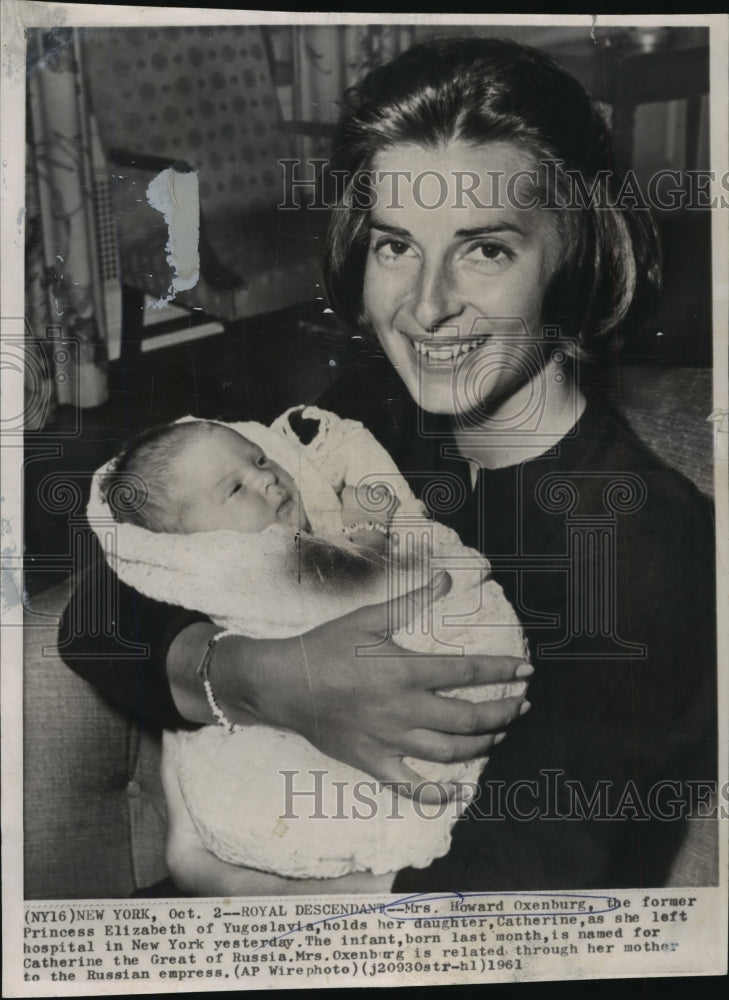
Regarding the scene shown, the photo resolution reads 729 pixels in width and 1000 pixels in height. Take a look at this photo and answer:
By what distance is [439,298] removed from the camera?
48.8 inches

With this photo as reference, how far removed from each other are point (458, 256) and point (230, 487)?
0.47 metres

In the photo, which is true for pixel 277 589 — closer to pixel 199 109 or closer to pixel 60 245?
pixel 60 245

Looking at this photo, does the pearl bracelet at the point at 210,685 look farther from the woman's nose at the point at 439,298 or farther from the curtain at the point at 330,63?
the curtain at the point at 330,63

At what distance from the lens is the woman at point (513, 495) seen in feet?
4.01

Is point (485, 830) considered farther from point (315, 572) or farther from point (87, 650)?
point (87, 650)

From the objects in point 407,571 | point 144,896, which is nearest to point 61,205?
point 407,571

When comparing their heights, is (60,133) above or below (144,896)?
above

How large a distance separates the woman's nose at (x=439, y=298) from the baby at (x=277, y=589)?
0.25 meters

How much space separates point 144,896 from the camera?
1.24 meters

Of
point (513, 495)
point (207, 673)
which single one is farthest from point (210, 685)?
point (513, 495)

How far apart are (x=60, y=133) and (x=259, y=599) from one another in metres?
0.75

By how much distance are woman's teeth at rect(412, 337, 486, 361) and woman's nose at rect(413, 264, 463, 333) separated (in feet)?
0.10
